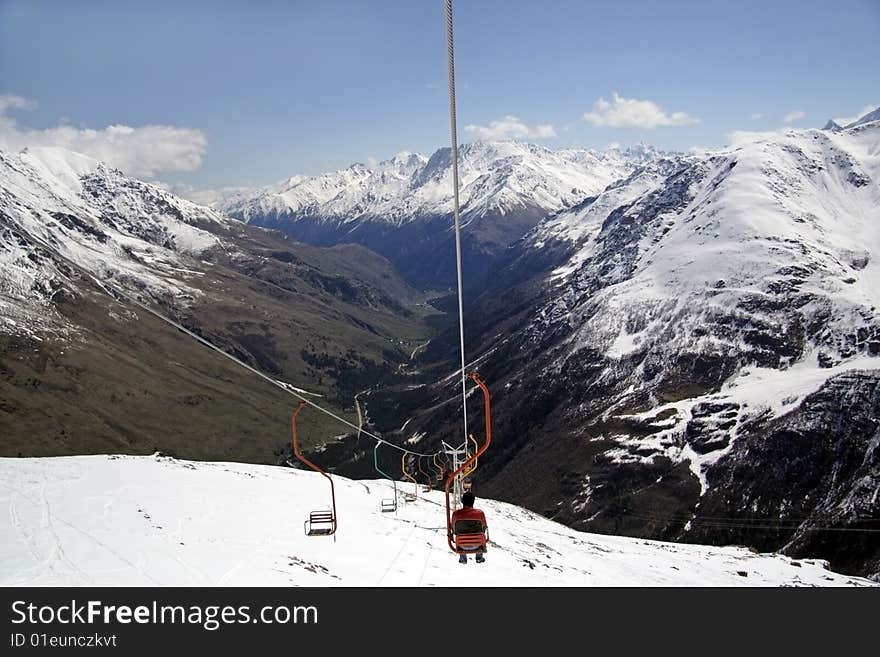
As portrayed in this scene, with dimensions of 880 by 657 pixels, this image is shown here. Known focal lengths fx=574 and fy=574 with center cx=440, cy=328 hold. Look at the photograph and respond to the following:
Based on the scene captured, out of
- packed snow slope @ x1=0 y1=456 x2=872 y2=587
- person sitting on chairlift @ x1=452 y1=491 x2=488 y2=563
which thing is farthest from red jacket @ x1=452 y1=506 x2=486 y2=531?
packed snow slope @ x1=0 y1=456 x2=872 y2=587

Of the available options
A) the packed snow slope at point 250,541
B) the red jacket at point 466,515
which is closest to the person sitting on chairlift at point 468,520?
the red jacket at point 466,515

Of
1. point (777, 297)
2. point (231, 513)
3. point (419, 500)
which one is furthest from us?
point (777, 297)

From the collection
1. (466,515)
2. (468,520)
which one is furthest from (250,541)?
(466,515)

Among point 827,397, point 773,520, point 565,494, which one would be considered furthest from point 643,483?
point 827,397

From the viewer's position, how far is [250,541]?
38.8 meters

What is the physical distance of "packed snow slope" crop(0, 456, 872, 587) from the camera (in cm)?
3102

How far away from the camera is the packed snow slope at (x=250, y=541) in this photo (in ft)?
102

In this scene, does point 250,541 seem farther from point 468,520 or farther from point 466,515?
point 466,515

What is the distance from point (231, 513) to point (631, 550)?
57.3 meters

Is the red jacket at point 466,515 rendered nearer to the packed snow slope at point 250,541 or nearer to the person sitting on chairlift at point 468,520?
the person sitting on chairlift at point 468,520

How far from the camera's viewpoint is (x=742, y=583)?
68.2m

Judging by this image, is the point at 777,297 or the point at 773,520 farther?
the point at 777,297
